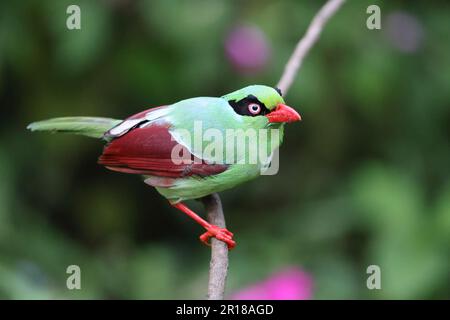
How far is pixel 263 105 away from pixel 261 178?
6.82 ft

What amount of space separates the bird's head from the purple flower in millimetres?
1548

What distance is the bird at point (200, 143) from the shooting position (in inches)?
130

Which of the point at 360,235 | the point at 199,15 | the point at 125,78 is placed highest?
the point at 199,15

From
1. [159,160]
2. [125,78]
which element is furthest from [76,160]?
[159,160]

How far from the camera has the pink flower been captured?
172 inches

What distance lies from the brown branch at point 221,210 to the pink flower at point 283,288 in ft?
2.98

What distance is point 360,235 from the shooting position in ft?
16.6

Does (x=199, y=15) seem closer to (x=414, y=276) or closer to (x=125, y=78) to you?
(x=125, y=78)

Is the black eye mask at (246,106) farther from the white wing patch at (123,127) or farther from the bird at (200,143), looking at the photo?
the white wing patch at (123,127)

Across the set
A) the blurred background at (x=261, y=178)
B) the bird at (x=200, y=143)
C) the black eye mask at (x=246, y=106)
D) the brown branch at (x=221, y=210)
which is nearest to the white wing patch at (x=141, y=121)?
the bird at (x=200, y=143)

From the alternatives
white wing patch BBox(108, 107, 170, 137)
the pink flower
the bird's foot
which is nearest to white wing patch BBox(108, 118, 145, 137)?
white wing patch BBox(108, 107, 170, 137)

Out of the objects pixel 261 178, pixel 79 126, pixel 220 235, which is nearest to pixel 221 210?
pixel 220 235

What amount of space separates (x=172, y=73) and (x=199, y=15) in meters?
0.45

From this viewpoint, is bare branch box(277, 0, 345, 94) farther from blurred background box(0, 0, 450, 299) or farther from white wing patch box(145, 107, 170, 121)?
blurred background box(0, 0, 450, 299)
